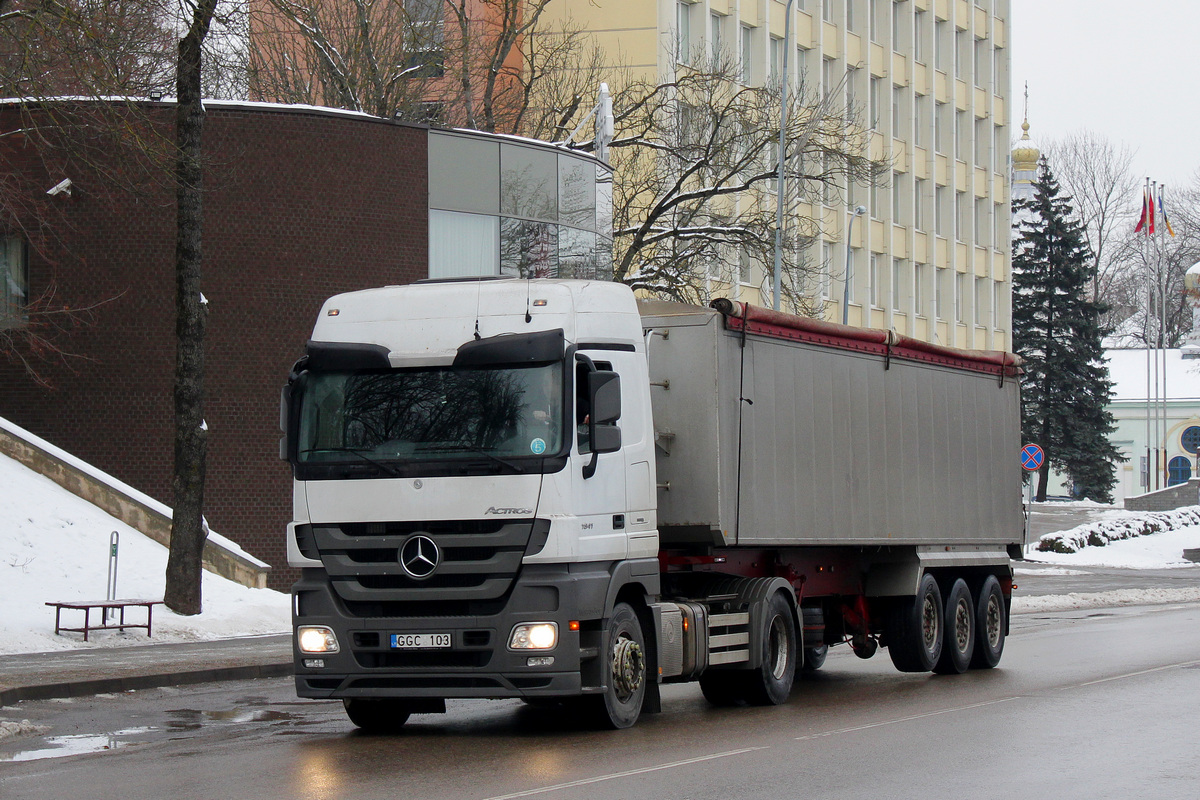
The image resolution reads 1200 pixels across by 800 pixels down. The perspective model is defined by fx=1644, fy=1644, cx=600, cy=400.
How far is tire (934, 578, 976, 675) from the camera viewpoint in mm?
17047

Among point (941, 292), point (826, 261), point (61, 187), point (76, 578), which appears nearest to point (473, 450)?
point (76, 578)

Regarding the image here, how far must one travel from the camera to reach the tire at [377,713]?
12.3m

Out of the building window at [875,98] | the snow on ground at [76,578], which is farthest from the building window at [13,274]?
the building window at [875,98]

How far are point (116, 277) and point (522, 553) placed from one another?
58.3 ft

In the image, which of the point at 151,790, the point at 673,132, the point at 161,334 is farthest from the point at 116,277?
the point at 151,790

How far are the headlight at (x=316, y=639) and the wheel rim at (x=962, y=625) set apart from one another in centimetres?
803

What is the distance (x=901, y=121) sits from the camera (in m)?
67.2

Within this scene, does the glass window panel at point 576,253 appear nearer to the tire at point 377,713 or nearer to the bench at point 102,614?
the bench at point 102,614

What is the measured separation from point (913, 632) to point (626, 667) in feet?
17.8

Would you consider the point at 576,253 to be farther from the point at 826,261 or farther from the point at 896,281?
the point at 896,281

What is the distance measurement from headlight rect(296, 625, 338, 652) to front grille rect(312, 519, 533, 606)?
0.26m

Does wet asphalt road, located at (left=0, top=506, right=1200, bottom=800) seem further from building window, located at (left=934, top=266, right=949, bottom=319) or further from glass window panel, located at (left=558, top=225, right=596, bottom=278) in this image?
building window, located at (left=934, top=266, right=949, bottom=319)

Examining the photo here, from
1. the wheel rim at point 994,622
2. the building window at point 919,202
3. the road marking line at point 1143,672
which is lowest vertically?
the road marking line at point 1143,672

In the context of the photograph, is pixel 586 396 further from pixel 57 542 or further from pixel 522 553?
pixel 57 542
